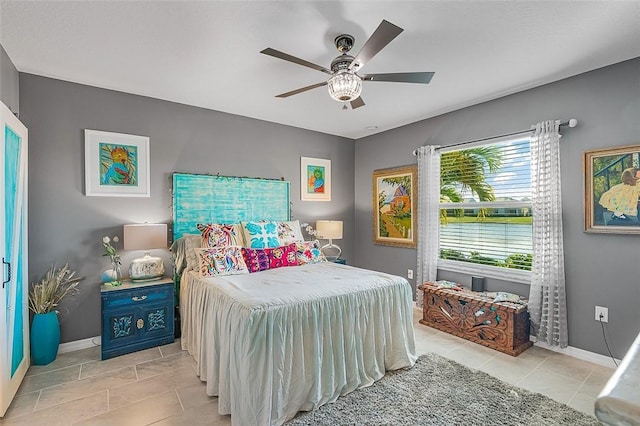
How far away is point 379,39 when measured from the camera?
69.0 inches

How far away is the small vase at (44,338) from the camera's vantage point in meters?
2.66

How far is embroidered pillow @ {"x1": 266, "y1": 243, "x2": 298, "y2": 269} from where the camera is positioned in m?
3.22

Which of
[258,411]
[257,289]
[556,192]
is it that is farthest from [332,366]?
[556,192]

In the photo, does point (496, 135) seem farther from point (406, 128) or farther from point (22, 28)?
point (22, 28)

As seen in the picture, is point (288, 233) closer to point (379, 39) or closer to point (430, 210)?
point (430, 210)

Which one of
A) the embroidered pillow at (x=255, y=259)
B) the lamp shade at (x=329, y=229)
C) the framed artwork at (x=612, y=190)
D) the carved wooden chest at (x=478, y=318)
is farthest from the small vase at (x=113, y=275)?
the framed artwork at (x=612, y=190)

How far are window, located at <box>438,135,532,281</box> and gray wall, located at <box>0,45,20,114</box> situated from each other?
4.38 meters

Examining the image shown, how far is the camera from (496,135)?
3430mm

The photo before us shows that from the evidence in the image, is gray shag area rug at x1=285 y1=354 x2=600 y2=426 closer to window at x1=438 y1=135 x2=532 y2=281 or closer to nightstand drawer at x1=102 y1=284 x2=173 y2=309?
window at x1=438 y1=135 x2=532 y2=281

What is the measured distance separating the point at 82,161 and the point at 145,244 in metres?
1.04

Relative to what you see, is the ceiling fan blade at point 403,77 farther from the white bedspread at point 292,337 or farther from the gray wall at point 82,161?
the gray wall at point 82,161

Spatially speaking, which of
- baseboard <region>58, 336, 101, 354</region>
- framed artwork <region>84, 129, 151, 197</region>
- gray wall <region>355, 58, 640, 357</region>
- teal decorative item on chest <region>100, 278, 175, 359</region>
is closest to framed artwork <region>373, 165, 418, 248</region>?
gray wall <region>355, 58, 640, 357</region>

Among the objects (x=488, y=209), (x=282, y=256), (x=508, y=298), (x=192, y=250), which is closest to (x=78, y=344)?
(x=192, y=250)

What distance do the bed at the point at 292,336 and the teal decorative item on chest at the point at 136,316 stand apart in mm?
361
